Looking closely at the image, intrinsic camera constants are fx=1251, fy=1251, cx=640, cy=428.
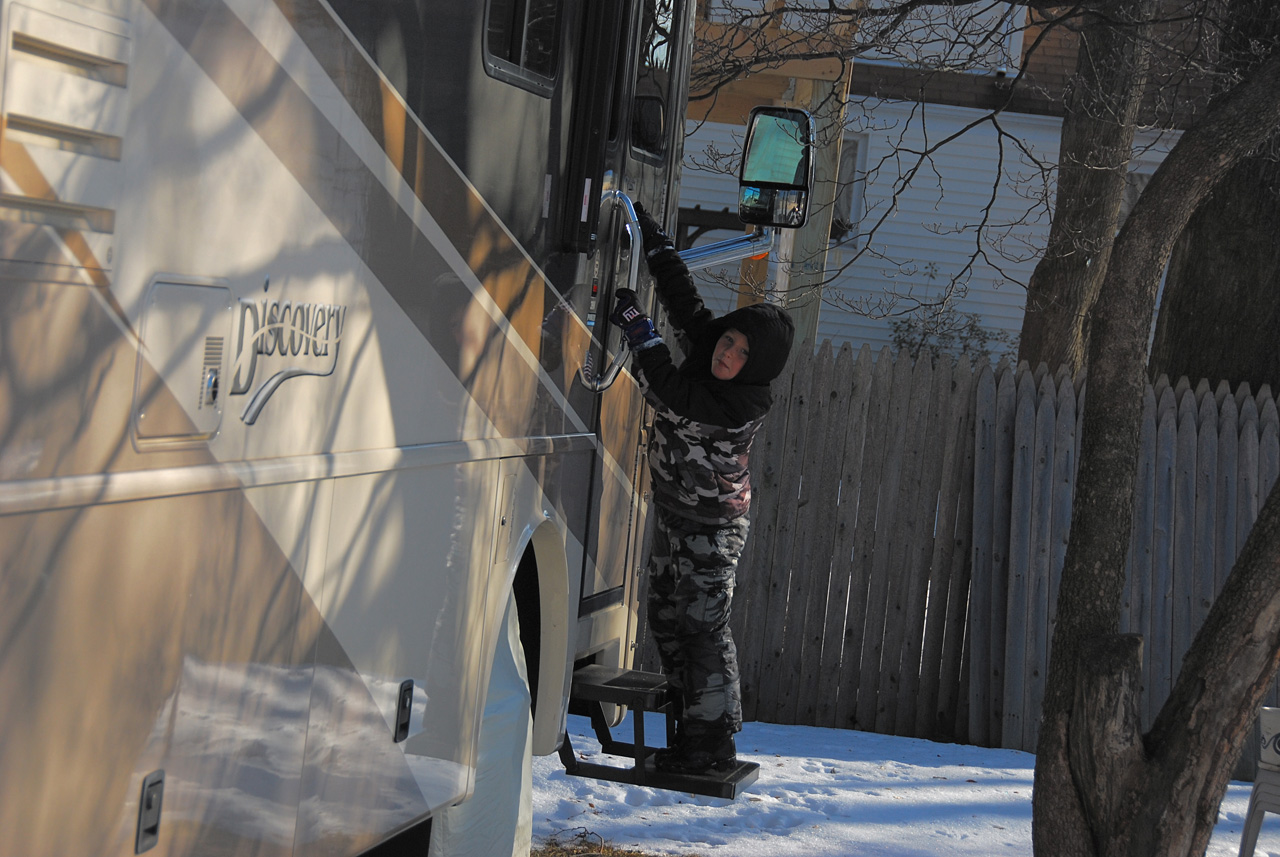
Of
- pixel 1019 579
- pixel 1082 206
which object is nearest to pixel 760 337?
pixel 1019 579

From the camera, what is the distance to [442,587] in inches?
111

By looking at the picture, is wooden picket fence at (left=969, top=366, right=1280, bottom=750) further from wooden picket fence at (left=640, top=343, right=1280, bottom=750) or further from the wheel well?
the wheel well

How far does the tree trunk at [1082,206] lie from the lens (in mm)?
9062

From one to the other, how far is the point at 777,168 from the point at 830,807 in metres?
3.05

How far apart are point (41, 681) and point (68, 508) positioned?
22 cm

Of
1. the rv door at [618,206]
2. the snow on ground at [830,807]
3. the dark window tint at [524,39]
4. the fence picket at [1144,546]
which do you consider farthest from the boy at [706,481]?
the fence picket at [1144,546]

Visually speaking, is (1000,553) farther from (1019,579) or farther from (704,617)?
(704,617)

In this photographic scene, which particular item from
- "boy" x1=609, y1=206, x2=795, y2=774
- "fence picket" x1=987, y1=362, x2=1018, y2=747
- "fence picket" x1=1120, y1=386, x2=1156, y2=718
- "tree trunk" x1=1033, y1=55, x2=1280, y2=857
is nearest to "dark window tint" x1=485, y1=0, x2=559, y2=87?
"boy" x1=609, y1=206, x2=795, y2=774

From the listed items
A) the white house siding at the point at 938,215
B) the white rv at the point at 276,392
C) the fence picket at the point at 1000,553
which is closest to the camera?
the white rv at the point at 276,392

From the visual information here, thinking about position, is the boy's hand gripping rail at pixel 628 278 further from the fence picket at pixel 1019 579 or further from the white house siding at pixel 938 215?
the white house siding at pixel 938 215

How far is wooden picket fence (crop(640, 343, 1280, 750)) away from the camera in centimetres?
693

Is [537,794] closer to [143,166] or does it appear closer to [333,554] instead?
[333,554]

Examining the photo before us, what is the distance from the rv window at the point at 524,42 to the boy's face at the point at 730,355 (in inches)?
47.7

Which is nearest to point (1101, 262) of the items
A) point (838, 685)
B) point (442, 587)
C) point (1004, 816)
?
point (838, 685)
